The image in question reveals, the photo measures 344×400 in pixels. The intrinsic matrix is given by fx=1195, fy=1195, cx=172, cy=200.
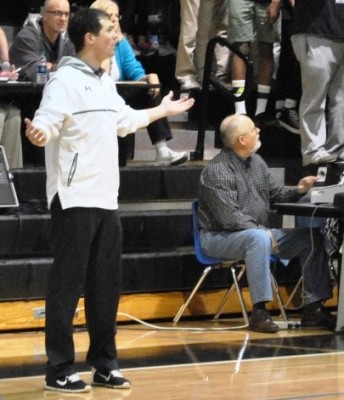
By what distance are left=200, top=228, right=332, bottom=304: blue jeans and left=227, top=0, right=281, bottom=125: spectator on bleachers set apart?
5.52ft

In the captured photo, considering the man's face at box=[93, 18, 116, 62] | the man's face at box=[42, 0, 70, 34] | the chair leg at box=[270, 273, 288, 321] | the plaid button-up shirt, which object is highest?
the man's face at box=[93, 18, 116, 62]

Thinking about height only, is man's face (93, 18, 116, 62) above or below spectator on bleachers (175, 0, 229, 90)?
above

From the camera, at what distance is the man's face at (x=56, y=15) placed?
7.59 metres

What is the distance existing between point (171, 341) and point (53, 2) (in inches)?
96.6

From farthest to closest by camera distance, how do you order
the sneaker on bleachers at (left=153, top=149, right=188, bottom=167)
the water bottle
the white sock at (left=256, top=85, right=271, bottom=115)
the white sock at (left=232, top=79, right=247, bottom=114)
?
the white sock at (left=256, top=85, right=271, bottom=115) < the white sock at (left=232, top=79, right=247, bottom=114) < the sneaker on bleachers at (left=153, top=149, right=188, bottom=167) < the water bottle

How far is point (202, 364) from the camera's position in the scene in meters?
5.72

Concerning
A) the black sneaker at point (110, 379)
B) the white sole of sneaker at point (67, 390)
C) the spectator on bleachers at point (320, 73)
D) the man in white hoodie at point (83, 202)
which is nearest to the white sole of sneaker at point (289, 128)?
the spectator on bleachers at point (320, 73)

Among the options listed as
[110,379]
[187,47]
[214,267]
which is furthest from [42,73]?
[110,379]

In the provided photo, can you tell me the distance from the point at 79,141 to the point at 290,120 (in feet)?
12.2

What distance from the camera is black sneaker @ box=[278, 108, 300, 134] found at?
853cm

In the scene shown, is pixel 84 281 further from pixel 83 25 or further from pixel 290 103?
pixel 290 103

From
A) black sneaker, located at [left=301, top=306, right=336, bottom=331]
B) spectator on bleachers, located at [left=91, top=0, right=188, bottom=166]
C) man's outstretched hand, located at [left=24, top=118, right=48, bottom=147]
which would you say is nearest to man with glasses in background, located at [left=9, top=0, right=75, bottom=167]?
spectator on bleachers, located at [left=91, top=0, right=188, bottom=166]

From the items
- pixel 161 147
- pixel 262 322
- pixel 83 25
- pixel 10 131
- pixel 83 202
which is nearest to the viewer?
pixel 83 202

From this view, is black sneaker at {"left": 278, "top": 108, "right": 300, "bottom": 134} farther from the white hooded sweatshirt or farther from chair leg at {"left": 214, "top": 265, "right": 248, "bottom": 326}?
the white hooded sweatshirt
